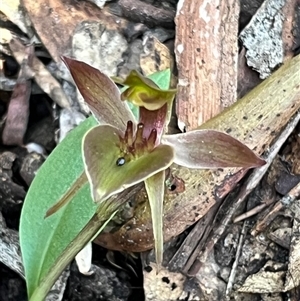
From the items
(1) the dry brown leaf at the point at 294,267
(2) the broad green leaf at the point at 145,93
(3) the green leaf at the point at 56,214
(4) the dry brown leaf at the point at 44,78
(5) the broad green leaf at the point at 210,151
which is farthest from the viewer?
(4) the dry brown leaf at the point at 44,78

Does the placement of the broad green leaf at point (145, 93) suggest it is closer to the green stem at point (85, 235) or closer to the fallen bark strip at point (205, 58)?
the green stem at point (85, 235)

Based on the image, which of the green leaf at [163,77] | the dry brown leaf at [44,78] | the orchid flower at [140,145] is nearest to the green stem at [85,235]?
the orchid flower at [140,145]

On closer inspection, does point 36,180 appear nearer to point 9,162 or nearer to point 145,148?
point 9,162

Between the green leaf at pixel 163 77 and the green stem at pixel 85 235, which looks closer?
the green stem at pixel 85 235

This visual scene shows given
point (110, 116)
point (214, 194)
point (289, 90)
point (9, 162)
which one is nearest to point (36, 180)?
point (9, 162)

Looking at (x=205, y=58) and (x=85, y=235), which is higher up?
(x=205, y=58)

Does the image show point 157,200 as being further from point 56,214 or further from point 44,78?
point 44,78

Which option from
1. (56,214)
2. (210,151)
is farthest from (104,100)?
(56,214)
